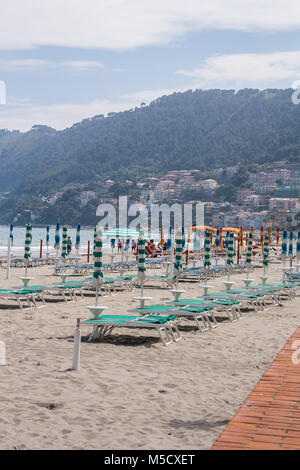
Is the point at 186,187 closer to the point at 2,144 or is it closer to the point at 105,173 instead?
the point at 105,173

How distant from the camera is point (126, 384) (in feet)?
20.6

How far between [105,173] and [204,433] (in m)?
149

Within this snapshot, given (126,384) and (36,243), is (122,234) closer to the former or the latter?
(126,384)

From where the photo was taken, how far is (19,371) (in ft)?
21.8

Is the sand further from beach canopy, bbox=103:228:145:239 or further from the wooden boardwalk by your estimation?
beach canopy, bbox=103:228:145:239

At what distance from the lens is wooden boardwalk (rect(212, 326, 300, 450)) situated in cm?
441

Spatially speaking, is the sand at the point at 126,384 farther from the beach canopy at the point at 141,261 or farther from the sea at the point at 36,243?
the sea at the point at 36,243

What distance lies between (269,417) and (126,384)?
65.8 inches

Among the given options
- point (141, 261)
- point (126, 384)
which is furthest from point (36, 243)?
point (126, 384)

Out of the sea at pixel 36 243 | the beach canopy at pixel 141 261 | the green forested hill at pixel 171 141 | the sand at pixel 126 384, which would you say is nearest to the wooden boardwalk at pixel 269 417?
the sand at pixel 126 384

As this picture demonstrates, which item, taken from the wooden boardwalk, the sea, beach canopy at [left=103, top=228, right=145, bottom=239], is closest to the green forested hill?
the sea

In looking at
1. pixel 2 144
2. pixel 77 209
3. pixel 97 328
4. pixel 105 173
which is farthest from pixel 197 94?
pixel 97 328

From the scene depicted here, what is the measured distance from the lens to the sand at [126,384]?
4.66 metres

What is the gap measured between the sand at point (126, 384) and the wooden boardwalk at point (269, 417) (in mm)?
113
